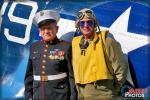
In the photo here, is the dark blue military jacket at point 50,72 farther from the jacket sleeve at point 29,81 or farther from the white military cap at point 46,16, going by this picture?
the white military cap at point 46,16

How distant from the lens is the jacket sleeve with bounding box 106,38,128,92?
3.72 meters

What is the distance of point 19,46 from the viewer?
14.0 ft

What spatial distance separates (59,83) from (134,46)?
0.79 meters

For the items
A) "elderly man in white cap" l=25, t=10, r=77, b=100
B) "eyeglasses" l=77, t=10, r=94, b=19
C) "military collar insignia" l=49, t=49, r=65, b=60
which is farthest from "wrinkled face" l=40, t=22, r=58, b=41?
"eyeglasses" l=77, t=10, r=94, b=19

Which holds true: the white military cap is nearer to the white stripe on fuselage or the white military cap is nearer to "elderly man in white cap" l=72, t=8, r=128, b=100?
"elderly man in white cap" l=72, t=8, r=128, b=100

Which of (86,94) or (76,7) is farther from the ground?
(76,7)

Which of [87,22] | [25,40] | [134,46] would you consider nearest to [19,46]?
[25,40]

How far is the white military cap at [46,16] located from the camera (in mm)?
3910

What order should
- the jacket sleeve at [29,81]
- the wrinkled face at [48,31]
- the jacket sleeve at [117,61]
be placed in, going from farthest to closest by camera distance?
the jacket sleeve at [29,81]
the wrinkled face at [48,31]
the jacket sleeve at [117,61]

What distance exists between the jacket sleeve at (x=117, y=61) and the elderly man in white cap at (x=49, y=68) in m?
0.38

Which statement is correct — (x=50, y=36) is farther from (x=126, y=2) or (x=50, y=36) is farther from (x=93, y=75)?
(x=126, y=2)

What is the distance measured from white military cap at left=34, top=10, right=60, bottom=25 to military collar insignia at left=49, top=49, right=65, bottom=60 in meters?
0.29

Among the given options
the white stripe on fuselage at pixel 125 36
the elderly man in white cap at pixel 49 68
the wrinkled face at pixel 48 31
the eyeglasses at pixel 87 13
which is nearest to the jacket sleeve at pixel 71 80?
the elderly man in white cap at pixel 49 68

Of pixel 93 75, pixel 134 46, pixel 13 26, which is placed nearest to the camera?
pixel 93 75
